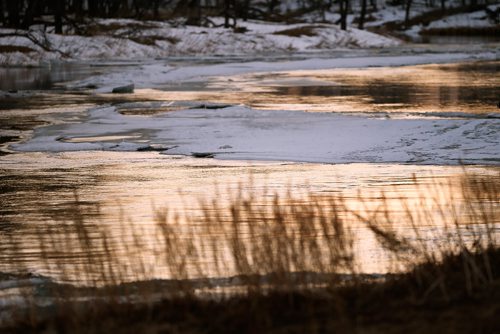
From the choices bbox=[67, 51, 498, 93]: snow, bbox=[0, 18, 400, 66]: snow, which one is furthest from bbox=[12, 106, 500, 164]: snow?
bbox=[0, 18, 400, 66]: snow

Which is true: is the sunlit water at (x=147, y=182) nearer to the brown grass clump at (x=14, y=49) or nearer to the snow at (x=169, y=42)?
the brown grass clump at (x=14, y=49)

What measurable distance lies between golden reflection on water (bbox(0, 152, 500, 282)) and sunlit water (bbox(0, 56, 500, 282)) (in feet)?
0.04

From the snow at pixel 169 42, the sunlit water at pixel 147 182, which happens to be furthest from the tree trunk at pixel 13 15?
the sunlit water at pixel 147 182

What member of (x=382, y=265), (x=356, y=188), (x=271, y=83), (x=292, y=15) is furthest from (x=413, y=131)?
(x=292, y=15)

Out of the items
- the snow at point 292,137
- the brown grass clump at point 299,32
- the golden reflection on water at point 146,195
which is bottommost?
the brown grass clump at point 299,32

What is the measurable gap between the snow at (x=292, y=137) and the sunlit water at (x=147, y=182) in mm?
600

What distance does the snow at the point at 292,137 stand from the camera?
48.0 ft

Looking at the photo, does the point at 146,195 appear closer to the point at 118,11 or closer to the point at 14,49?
the point at 14,49

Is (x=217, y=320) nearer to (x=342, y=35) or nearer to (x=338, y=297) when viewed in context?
(x=338, y=297)

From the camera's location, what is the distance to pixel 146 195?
11.5 m

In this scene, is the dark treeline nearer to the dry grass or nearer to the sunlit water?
the sunlit water

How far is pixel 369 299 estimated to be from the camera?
636cm

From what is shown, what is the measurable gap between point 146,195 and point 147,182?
0.99 m

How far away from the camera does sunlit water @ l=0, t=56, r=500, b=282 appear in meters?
8.35
